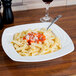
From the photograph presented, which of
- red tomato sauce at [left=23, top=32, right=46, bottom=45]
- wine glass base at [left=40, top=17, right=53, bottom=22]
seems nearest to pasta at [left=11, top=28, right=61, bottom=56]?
red tomato sauce at [left=23, top=32, right=46, bottom=45]

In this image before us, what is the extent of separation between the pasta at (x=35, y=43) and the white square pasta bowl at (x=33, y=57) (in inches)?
1.3

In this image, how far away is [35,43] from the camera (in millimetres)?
1248

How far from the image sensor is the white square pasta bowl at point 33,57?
44.5 inches

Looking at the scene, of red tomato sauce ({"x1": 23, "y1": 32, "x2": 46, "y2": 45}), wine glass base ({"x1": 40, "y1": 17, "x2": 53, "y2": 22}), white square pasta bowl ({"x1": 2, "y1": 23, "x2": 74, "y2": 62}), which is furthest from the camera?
wine glass base ({"x1": 40, "y1": 17, "x2": 53, "y2": 22})

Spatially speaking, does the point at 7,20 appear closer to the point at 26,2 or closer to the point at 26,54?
the point at 26,2

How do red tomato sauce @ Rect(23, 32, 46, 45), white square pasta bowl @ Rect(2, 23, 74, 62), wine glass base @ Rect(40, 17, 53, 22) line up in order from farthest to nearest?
wine glass base @ Rect(40, 17, 53, 22) → red tomato sauce @ Rect(23, 32, 46, 45) → white square pasta bowl @ Rect(2, 23, 74, 62)

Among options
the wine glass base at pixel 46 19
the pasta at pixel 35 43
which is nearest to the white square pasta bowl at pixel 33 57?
the pasta at pixel 35 43

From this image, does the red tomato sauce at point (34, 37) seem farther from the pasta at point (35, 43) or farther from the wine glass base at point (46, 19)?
the wine glass base at point (46, 19)

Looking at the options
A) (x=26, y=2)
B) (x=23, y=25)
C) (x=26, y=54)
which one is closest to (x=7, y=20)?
(x=23, y=25)

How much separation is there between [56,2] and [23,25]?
49 centimetres

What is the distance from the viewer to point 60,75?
1099 millimetres

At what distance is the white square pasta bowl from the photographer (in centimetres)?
113

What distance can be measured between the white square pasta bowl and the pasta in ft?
0.11

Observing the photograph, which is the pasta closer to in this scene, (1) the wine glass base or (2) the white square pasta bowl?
(2) the white square pasta bowl
